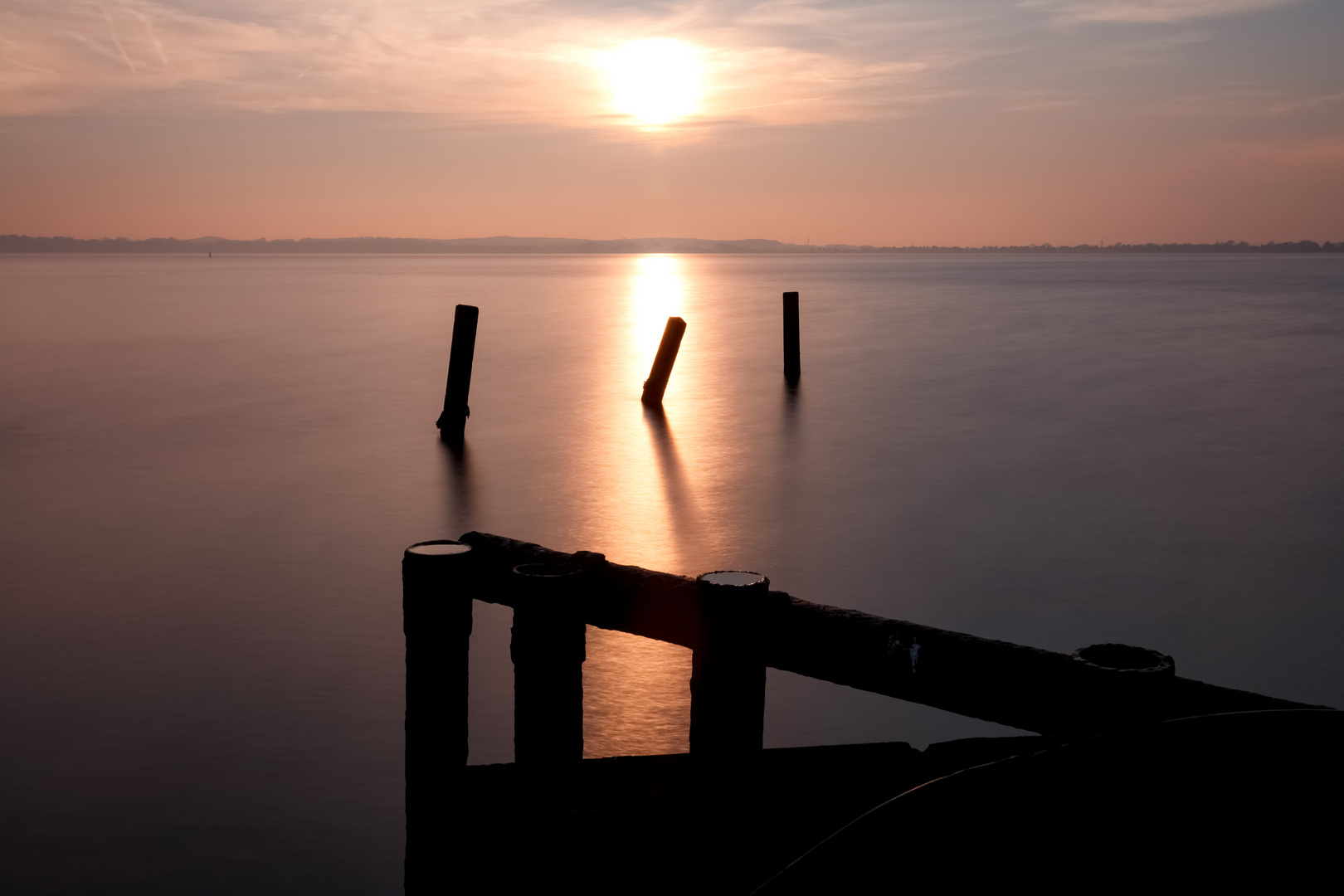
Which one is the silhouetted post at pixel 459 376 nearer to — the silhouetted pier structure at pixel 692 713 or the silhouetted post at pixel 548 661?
the silhouetted pier structure at pixel 692 713

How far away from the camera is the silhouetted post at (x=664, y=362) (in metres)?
19.7

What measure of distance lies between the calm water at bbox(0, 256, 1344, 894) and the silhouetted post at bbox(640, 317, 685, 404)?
0.88m

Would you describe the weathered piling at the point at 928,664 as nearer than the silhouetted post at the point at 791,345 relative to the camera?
Yes

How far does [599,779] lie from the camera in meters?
4.26

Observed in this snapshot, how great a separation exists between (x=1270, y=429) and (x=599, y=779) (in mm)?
19024

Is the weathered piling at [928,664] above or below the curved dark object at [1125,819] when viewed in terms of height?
below

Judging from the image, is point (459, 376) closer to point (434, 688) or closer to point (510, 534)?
point (510, 534)

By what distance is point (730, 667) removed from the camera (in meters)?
3.15

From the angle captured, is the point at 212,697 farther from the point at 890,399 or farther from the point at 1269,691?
the point at 890,399

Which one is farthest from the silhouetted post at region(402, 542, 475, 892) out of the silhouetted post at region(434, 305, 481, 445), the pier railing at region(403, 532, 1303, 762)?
the silhouetted post at region(434, 305, 481, 445)

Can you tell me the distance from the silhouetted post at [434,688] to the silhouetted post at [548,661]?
207mm

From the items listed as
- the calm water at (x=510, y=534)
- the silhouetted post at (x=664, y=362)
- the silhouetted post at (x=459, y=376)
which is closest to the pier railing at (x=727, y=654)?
the calm water at (x=510, y=534)

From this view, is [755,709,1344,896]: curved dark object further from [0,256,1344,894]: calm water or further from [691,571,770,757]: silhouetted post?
[0,256,1344,894]: calm water

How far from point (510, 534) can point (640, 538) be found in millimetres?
1424
